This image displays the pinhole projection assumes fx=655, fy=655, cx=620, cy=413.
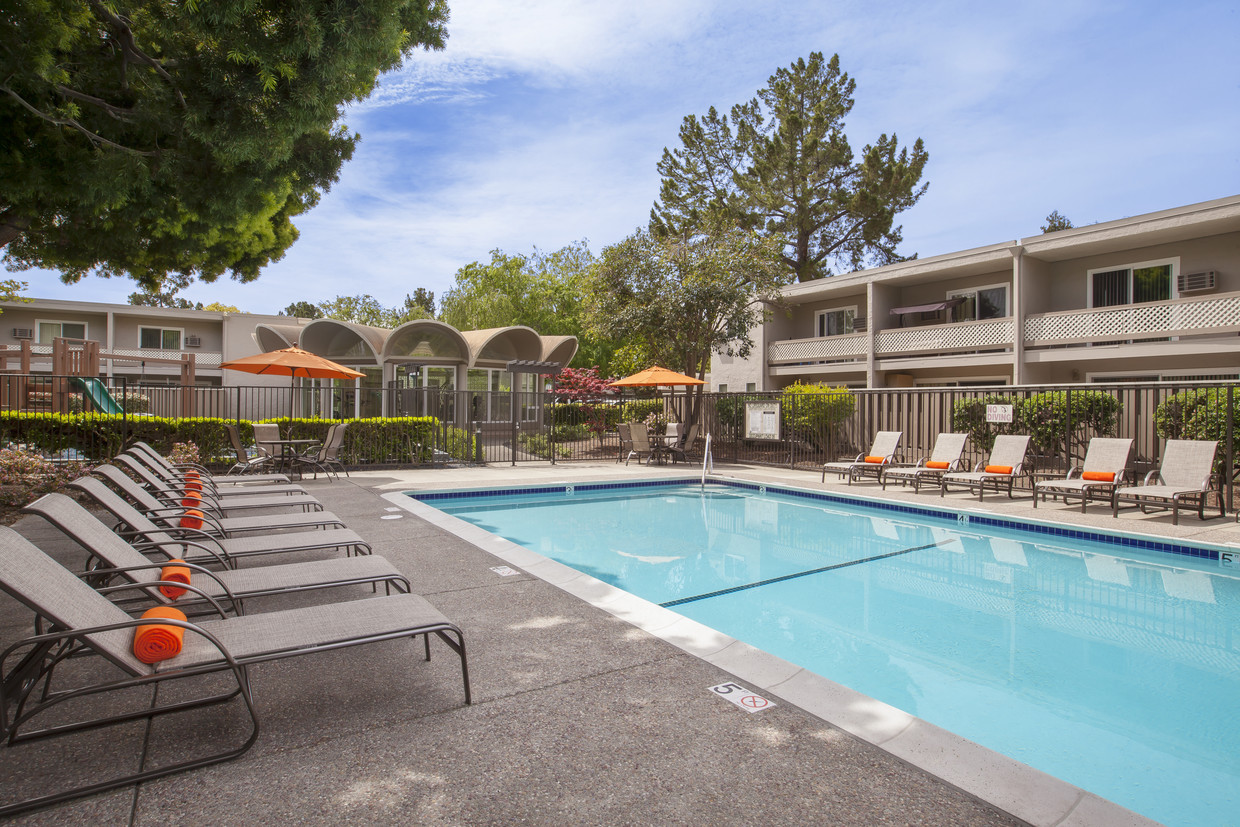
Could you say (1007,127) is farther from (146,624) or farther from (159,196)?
(146,624)

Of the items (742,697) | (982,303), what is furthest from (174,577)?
(982,303)

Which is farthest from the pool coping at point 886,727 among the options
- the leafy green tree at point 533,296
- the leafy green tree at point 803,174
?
the leafy green tree at point 533,296

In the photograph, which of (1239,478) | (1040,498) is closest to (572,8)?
(1040,498)

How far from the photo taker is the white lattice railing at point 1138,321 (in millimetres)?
15156

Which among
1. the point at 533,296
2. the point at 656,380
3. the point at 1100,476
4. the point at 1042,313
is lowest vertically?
the point at 1100,476

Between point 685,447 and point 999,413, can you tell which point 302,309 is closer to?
point 685,447

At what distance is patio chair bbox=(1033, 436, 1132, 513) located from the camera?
8625mm

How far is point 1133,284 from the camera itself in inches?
694

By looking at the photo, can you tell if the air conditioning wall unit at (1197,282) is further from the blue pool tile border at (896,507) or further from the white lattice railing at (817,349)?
the blue pool tile border at (896,507)

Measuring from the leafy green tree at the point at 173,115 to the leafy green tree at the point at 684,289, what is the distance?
9.06 meters

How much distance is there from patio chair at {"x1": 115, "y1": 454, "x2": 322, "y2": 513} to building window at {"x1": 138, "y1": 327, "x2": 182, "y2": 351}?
2773 cm

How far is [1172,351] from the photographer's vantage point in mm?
15836

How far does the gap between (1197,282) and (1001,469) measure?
36.5 ft

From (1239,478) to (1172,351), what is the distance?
8.35m
